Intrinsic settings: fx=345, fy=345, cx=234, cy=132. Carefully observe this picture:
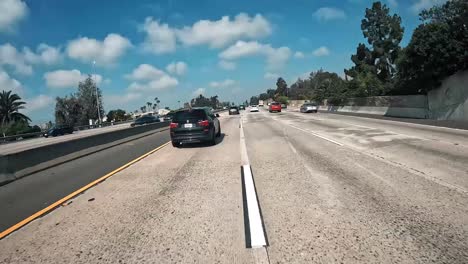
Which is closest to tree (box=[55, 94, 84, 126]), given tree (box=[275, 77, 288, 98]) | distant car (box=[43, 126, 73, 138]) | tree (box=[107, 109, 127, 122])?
tree (box=[107, 109, 127, 122])

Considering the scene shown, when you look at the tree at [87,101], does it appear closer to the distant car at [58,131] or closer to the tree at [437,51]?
the distant car at [58,131]

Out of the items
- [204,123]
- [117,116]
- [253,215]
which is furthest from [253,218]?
[117,116]

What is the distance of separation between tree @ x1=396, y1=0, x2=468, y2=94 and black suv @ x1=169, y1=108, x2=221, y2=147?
1938 cm

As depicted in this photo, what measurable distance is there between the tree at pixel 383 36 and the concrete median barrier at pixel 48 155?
61106 millimetres

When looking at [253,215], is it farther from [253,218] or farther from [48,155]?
[48,155]

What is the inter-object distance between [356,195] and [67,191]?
6412 millimetres

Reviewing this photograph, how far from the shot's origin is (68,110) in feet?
265

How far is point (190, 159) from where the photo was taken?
38.7 feet

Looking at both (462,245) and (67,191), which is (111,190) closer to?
(67,191)

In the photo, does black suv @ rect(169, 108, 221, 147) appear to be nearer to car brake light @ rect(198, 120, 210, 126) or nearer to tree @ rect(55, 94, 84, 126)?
car brake light @ rect(198, 120, 210, 126)

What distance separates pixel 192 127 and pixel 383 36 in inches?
2547

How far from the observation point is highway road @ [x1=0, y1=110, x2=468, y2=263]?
13.4ft

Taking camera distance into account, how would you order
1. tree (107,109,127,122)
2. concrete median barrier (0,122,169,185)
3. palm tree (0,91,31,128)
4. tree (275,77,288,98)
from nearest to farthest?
concrete median barrier (0,122,169,185) < palm tree (0,91,31,128) < tree (107,109,127,122) < tree (275,77,288,98)

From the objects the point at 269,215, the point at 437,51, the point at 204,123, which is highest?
the point at 437,51
